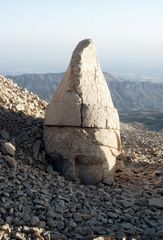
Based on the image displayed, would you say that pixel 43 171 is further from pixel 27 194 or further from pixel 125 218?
pixel 125 218

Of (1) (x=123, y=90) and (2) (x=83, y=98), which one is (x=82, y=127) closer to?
(2) (x=83, y=98)

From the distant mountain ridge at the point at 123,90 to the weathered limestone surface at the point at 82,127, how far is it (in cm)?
12737

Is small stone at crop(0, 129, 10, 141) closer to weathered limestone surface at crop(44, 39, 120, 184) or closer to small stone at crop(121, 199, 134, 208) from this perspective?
weathered limestone surface at crop(44, 39, 120, 184)

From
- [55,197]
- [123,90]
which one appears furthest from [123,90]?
[55,197]

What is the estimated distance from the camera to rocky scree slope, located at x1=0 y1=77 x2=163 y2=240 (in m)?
9.88

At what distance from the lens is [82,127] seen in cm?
1275

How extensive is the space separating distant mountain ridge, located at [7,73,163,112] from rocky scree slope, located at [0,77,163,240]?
127 meters

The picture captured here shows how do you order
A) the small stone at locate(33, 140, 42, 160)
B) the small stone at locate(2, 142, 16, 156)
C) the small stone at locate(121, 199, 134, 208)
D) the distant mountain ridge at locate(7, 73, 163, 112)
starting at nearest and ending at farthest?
1. the small stone at locate(121, 199, 134, 208)
2. the small stone at locate(2, 142, 16, 156)
3. the small stone at locate(33, 140, 42, 160)
4. the distant mountain ridge at locate(7, 73, 163, 112)

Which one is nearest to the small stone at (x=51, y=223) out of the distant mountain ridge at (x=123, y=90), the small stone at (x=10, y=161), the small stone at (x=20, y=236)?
the small stone at (x=20, y=236)

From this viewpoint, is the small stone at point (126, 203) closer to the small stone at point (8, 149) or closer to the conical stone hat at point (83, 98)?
the conical stone hat at point (83, 98)

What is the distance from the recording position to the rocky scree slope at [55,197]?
9.88 meters

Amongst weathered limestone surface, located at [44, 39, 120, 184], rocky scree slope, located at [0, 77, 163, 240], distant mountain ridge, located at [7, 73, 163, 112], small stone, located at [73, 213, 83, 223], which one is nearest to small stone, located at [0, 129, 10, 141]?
rocky scree slope, located at [0, 77, 163, 240]

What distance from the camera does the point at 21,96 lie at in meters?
16.7

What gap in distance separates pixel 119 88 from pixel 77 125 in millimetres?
159712
